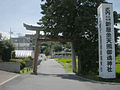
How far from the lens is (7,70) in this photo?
66.6ft

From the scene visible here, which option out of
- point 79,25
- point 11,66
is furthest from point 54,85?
point 11,66

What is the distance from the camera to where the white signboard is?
1434 centimetres

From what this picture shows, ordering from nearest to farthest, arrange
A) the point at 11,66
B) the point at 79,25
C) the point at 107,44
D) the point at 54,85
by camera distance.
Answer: the point at 54,85 < the point at 107,44 < the point at 79,25 < the point at 11,66

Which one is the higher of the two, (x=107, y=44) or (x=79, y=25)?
(x=79, y=25)

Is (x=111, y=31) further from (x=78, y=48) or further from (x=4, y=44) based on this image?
(x=4, y=44)

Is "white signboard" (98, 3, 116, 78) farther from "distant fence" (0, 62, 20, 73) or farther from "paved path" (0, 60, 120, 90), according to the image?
"distant fence" (0, 62, 20, 73)

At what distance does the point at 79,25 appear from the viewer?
1844 cm

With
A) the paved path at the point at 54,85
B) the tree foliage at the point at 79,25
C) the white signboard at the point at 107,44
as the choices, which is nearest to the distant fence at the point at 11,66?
the paved path at the point at 54,85

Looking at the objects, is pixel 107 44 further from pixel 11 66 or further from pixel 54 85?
pixel 11 66

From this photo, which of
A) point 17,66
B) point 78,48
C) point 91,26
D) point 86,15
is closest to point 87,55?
point 78,48

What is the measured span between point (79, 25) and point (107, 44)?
4.90m

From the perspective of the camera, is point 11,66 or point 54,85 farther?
point 11,66

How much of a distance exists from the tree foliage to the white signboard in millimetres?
3397

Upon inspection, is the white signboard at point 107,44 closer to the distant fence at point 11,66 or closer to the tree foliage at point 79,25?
the tree foliage at point 79,25
